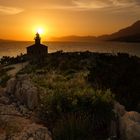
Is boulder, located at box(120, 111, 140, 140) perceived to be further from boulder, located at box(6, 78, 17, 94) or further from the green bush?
boulder, located at box(6, 78, 17, 94)

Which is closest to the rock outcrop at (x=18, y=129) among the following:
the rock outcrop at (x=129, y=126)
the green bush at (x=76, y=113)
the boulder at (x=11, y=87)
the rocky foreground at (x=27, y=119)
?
the rocky foreground at (x=27, y=119)

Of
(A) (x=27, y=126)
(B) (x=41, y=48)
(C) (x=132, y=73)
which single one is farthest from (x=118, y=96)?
(B) (x=41, y=48)

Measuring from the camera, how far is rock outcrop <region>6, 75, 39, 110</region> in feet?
41.6

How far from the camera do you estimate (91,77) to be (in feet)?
51.9

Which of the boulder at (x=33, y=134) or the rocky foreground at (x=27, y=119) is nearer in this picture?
the boulder at (x=33, y=134)

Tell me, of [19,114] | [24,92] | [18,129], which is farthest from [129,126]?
[24,92]

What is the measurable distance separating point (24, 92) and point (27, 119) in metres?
3.14

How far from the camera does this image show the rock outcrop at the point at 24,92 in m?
12.7

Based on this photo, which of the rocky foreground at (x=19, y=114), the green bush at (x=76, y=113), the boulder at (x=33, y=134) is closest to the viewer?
the boulder at (x=33, y=134)

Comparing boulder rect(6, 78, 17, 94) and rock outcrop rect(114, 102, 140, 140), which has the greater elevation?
rock outcrop rect(114, 102, 140, 140)

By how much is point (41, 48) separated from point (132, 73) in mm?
22349

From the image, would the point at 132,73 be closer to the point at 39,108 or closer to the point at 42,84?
the point at 42,84

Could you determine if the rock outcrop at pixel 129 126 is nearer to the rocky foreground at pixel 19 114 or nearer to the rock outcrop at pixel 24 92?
the rocky foreground at pixel 19 114

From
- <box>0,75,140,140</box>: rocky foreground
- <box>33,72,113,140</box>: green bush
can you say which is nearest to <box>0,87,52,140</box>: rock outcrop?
<box>0,75,140,140</box>: rocky foreground
